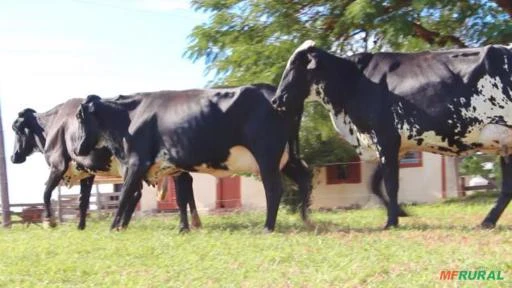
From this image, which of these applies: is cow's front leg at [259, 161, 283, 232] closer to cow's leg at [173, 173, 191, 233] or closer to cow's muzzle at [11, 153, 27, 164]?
cow's leg at [173, 173, 191, 233]

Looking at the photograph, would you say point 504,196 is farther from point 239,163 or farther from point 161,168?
point 161,168

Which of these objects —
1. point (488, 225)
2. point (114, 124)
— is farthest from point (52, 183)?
point (488, 225)

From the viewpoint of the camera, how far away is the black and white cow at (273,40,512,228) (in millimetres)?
9219

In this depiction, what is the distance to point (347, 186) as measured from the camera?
25.8 meters

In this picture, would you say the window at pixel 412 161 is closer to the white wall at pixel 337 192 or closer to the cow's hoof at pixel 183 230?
the white wall at pixel 337 192

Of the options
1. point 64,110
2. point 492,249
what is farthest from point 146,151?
point 492,249

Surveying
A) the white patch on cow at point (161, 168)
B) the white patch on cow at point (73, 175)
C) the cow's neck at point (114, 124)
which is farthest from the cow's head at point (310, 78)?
the white patch on cow at point (73, 175)

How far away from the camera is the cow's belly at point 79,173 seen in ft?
42.4

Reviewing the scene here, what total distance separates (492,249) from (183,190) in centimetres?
572

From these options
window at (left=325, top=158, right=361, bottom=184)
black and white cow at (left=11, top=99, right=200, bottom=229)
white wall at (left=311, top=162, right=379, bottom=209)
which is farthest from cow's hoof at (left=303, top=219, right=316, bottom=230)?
window at (left=325, top=158, right=361, bottom=184)

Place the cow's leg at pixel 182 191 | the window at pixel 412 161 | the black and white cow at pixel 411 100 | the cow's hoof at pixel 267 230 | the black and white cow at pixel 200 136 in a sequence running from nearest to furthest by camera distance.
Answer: the black and white cow at pixel 411 100 → the cow's hoof at pixel 267 230 → the black and white cow at pixel 200 136 → the cow's leg at pixel 182 191 → the window at pixel 412 161

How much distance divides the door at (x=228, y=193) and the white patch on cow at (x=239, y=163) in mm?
16946

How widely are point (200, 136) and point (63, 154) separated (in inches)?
157

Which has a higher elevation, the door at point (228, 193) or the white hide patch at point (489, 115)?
the white hide patch at point (489, 115)
